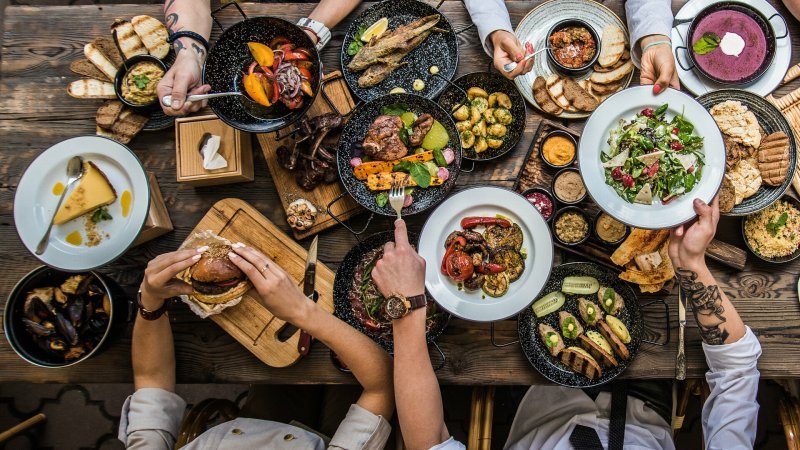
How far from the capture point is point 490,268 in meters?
2.29

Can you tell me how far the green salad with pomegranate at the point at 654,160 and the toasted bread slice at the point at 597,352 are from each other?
67 cm

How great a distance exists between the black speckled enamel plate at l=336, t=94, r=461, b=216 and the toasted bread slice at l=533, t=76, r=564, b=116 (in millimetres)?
480

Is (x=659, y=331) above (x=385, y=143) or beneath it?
beneath

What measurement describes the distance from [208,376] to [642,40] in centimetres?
257

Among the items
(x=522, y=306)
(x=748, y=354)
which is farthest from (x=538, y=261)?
(x=748, y=354)

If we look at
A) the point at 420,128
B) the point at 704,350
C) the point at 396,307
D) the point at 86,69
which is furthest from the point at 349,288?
the point at 86,69

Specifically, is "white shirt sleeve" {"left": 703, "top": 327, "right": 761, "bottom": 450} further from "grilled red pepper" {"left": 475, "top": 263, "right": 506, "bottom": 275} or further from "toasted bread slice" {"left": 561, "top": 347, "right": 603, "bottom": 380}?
"grilled red pepper" {"left": 475, "top": 263, "right": 506, "bottom": 275}

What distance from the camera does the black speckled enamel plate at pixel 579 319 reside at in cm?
235

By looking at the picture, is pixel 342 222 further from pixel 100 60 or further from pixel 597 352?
pixel 100 60

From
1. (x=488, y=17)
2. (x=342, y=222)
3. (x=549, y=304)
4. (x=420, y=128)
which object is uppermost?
(x=488, y=17)

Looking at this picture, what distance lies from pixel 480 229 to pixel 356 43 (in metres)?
1.12

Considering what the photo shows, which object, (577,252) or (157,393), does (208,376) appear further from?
(577,252)

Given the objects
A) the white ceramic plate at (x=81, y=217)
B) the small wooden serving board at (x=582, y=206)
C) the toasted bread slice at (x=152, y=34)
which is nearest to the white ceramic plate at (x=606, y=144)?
the small wooden serving board at (x=582, y=206)

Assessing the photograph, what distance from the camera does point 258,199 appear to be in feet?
8.38
